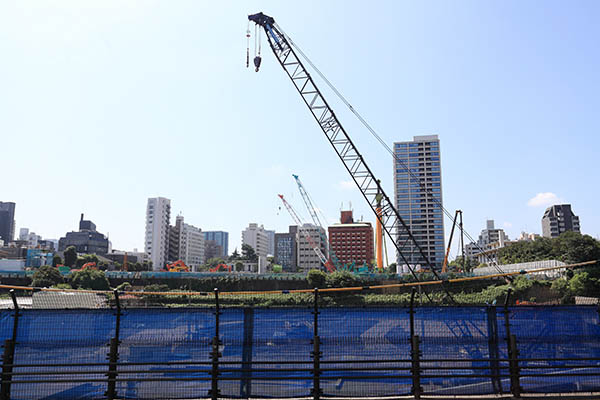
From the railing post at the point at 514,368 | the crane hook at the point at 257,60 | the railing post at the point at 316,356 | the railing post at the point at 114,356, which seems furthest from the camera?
the crane hook at the point at 257,60

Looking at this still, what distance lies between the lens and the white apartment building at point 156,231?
632ft

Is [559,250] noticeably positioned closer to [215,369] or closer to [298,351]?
[298,351]

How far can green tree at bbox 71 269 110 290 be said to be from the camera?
8325cm

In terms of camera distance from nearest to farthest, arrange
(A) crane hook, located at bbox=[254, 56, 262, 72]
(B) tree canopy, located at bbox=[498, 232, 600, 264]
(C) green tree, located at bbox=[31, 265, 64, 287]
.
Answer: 1. (A) crane hook, located at bbox=[254, 56, 262, 72]
2. (B) tree canopy, located at bbox=[498, 232, 600, 264]
3. (C) green tree, located at bbox=[31, 265, 64, 287]

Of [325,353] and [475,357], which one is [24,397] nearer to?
[325,353]

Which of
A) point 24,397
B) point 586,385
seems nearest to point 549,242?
point 586,385

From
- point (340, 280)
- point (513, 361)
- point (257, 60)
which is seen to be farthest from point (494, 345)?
point (340, 280)

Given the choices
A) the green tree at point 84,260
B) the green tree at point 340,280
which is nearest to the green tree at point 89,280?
the green tree at point 340,280

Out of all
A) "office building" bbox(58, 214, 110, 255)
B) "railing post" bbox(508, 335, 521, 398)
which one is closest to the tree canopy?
"railing post" bbox(508, 335, 521, 398)

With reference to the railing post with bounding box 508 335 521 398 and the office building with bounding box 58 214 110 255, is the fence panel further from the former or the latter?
the office building with bounding box 58 214 110 255

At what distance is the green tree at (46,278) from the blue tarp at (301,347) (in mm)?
81426

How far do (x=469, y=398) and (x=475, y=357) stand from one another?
840 mm

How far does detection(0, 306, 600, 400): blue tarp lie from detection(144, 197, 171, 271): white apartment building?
7630 inches

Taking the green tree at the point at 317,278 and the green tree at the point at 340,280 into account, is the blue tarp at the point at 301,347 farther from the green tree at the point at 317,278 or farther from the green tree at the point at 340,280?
the green tree at the point at 317,278
